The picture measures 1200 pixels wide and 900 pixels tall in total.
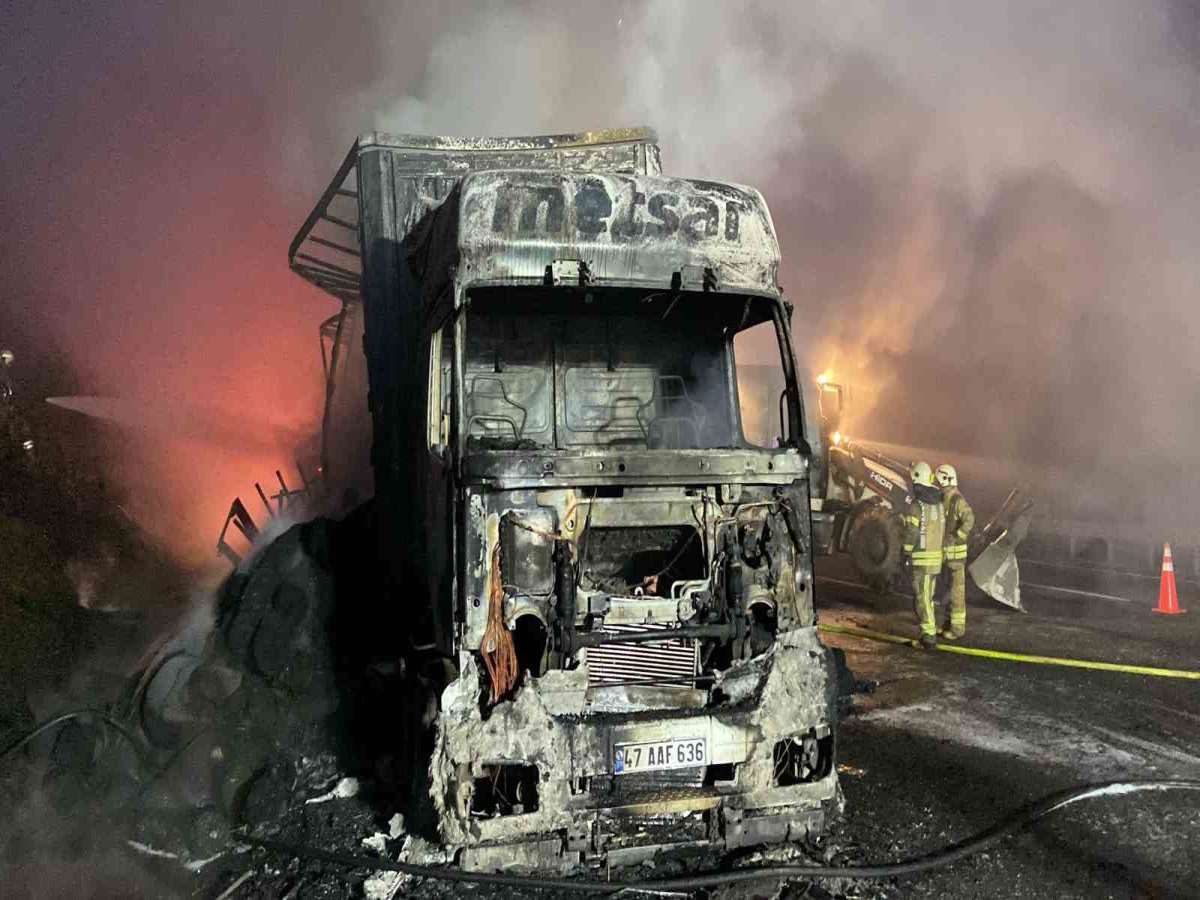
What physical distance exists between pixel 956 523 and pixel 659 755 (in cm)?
539

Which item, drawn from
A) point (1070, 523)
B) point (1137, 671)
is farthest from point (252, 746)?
point (1070, 523)

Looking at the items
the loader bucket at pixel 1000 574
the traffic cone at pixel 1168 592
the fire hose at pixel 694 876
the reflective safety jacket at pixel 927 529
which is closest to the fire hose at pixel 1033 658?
the reflective safety jacket at pixel 927 529

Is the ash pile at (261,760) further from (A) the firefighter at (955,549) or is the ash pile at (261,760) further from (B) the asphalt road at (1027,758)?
(A) the firefighter at (955,549)

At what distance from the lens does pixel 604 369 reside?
541 cm

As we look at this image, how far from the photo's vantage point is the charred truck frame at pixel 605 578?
Answer: 146 inches

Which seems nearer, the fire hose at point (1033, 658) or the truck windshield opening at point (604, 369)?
the truck windshield opening at point (604, 369)

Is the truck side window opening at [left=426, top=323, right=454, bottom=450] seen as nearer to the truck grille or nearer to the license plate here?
the truck grille

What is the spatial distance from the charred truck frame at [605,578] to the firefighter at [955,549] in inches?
156

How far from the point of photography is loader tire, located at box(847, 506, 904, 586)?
1077 cm

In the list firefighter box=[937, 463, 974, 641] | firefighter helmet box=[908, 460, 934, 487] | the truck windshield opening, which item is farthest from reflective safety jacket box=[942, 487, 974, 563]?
the truck windshield opening

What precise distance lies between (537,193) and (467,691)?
250 centimetres

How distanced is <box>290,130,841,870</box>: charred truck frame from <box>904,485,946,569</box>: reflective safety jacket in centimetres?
372

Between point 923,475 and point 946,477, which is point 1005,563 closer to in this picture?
point 946,477

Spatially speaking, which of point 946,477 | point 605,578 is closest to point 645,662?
point 605,578
